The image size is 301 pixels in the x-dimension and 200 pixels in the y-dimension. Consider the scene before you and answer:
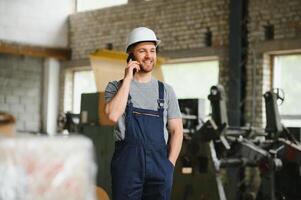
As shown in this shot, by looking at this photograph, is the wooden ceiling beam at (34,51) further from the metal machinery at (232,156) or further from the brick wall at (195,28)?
the metal machinery at (232,156)

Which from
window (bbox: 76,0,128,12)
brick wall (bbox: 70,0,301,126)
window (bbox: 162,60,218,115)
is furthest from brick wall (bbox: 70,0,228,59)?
window (bbox: 162,60,218,115)

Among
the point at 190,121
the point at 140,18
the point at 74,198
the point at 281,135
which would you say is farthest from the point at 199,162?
the point at 74,198

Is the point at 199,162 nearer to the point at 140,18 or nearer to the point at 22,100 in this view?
the point at 140,18

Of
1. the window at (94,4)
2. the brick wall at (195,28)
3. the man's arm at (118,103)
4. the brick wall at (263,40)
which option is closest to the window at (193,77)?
the brick wall at (195,28)

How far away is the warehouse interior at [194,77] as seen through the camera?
17.1 ft

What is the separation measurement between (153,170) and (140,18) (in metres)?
6.14

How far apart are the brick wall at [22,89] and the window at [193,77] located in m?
2.66

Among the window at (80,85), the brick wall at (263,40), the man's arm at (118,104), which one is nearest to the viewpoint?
the man's arm at (118,104)

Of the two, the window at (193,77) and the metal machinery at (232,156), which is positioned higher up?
the window at (193,77)

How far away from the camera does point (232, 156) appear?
5.28m

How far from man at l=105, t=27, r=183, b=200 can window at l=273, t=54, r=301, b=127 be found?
4248 mm

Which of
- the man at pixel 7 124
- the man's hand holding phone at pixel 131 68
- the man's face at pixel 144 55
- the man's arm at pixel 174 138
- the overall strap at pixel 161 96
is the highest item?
the man's face at pixel 144 55

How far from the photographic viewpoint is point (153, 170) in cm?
243

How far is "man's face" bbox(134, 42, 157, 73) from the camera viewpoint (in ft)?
8.29
